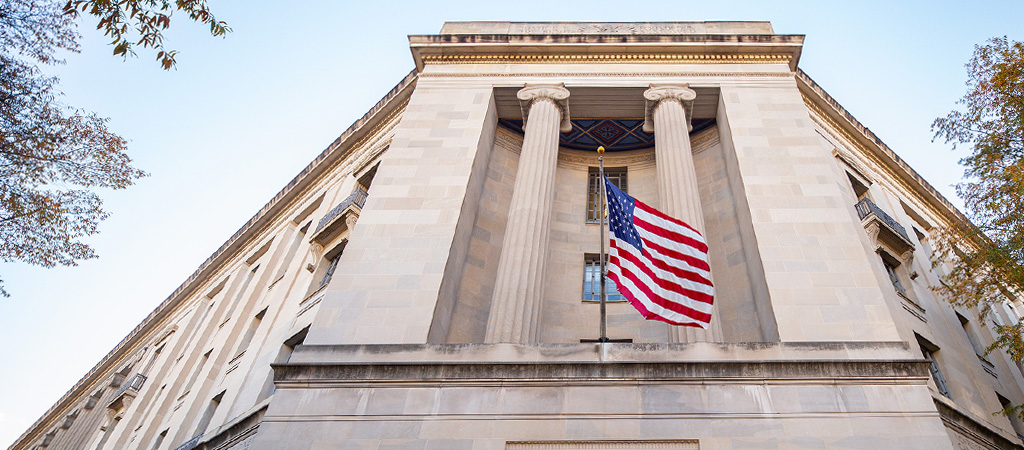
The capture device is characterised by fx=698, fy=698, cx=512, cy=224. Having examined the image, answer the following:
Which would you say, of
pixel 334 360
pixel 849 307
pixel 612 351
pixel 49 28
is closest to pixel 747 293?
pixel 849 307

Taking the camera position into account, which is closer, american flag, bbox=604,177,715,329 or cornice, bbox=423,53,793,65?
american flag, bbox=604,177,715,329

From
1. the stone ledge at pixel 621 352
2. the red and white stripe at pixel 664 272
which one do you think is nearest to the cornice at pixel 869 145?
the red and white stripe at pixel 664 272

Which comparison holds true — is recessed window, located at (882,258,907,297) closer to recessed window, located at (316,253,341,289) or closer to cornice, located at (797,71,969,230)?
cornice, located at (797,71,969,230)

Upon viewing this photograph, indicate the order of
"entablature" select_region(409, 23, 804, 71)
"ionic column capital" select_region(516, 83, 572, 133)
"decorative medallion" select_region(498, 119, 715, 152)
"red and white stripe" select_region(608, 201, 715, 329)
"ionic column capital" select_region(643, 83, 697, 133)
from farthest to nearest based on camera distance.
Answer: "decorative medallion" select_region(498, 119, 715, 152)
"entablature" select_region(409, 23, 804, 71)
"ionic column capital" select_region(516, 83, 572, 133)
"ionic column capital" select_region(643, 83, 697, 133)
"red and white stripe" select_region(608, 201, 715, 329)

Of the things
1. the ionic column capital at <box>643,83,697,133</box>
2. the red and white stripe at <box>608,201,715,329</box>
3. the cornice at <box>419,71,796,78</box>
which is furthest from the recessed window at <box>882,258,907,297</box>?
the red and white stripe at <box>608,201,715,329</box>

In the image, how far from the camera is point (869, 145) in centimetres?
3045

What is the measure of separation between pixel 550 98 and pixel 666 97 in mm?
4127

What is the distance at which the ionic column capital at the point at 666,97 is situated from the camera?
977 inches

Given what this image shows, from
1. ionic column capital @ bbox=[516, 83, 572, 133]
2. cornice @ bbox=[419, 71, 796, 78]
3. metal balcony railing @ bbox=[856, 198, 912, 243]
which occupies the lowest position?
metal balcony railing @ bbox=[856, 198, 912, 243]

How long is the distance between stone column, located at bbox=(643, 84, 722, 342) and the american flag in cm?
126

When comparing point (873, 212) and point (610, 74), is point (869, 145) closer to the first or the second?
point (873, 212)

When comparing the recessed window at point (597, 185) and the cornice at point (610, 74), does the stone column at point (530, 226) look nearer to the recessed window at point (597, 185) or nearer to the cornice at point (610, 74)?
the cornice at point (610, 74)

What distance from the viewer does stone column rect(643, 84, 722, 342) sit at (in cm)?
1683

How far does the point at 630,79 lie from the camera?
26016 mm
